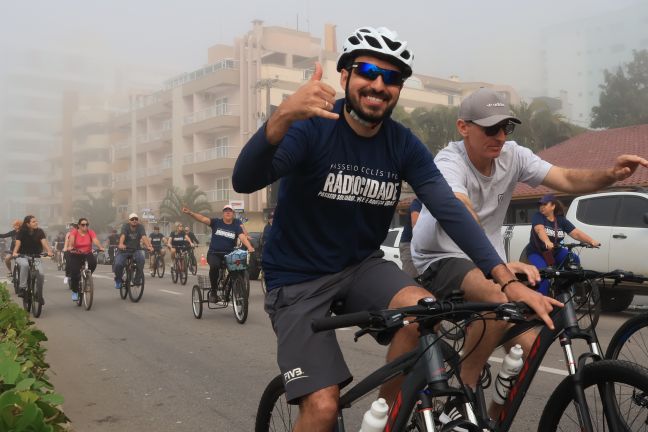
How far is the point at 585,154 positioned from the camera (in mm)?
25766

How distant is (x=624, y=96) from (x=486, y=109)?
43217mm

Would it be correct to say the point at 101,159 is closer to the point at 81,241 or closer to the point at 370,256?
the point at 81,241

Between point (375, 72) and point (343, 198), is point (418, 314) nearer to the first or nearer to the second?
point (343, 198)

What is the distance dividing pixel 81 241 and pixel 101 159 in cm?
8246

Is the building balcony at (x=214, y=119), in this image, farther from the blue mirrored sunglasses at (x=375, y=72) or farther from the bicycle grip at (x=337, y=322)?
the bicycle grip at (x=337, y=322)

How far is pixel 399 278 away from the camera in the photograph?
9.56 ft

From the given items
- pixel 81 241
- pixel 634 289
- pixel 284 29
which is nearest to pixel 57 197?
pixel 284 29

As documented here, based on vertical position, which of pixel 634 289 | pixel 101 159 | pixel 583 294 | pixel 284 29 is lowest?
pixel 634 289

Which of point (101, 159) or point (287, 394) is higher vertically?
point (101, 159)

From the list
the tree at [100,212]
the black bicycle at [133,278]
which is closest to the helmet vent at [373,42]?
the black bicycle at [133,278]

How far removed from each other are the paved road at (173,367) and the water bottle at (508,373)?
380 mm

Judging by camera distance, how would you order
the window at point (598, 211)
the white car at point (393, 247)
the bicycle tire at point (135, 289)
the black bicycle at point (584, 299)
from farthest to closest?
the bicycle tire at point (135, 289)
the white car at point (393, 247)
the window at point (598, 211)
the black bicycle at point (584, 299)

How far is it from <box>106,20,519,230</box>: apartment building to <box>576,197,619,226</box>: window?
38.2 m

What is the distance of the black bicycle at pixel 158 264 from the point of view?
24312 millimetres
